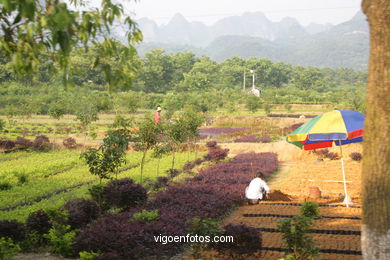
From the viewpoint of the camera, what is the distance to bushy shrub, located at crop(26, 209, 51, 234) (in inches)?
276

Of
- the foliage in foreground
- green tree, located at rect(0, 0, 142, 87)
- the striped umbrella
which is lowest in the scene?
the foliage in foreground

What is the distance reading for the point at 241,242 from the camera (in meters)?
5.88

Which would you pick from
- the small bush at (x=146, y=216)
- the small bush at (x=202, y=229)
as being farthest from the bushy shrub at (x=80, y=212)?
the small bush at (x=202, y=229)

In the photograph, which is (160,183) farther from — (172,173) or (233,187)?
(233,187)

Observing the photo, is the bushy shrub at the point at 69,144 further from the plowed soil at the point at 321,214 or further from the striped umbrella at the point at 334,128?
the striped umbrella at the point at 334,128

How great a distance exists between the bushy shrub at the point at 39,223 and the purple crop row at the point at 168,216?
2.40 feet

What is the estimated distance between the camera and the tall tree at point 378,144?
374 centimetres

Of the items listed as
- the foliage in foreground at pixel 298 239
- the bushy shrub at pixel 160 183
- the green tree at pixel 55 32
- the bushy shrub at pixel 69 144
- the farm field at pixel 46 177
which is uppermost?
the green tree at pixel 55 32

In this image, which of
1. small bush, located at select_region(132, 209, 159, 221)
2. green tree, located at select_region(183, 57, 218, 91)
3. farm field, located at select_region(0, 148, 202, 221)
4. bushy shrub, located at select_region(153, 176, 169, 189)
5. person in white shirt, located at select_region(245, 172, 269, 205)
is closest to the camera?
small bush, located at select_region(132, 209, 159, 221)

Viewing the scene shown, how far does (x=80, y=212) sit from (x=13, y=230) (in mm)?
1199

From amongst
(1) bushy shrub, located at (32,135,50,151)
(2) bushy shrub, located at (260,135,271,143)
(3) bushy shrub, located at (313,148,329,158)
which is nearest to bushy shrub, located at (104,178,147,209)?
(3) bushy shrub, located at (313,148,329,158)

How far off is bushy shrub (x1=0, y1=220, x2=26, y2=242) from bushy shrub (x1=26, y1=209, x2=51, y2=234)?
0.16 m

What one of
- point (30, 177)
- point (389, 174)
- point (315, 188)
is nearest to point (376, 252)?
point (389, 174)

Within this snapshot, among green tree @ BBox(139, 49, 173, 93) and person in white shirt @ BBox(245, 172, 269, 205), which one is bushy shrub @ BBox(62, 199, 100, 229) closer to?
person in white shirt @ BBox(245, 172, 269, 205)
